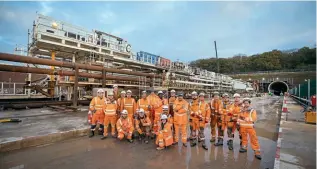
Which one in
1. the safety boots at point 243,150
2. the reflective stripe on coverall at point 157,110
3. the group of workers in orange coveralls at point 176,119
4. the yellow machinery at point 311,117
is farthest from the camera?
the yellow machinery at point 311,117

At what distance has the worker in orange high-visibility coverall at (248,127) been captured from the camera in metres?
4.43

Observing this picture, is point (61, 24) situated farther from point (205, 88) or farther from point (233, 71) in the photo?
point (233, 71)

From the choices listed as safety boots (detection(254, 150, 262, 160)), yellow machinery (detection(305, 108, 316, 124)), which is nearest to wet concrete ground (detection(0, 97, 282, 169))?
safety boots (detection(254, 150, 262, 160))

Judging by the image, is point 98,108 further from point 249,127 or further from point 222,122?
point 249,127

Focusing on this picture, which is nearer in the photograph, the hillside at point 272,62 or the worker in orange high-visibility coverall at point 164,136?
the worker in orange high-visibility coverall at point 164,136

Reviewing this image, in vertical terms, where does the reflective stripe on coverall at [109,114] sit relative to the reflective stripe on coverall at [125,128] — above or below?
above

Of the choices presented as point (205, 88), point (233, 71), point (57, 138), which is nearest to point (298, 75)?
point (233, 71)

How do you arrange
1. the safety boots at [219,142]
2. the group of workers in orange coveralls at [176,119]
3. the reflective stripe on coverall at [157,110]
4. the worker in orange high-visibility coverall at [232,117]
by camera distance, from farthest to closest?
the reflective stripe on coverall at [157,110] < the safety boots at [219,142] < the worker in orange high-visibility coverall at [232,117] < the group of workers in orange coveralls at [176,119]

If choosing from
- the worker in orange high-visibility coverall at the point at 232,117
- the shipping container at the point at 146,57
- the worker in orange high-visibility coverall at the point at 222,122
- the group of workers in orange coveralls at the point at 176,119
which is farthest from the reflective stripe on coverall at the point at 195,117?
the shipping container at the point at 146,57

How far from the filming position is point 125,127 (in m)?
5.70

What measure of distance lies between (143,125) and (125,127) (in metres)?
0.59

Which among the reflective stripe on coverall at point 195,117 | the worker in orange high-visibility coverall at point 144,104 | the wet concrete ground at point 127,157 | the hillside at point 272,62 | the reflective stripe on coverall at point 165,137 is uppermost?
the hillside at point 272,62

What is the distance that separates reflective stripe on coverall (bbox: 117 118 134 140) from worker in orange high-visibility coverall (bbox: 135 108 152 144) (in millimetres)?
233

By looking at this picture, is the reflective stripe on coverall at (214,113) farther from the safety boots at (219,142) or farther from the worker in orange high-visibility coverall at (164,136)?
the worker in orange high-visibility coverall at (164,136)
